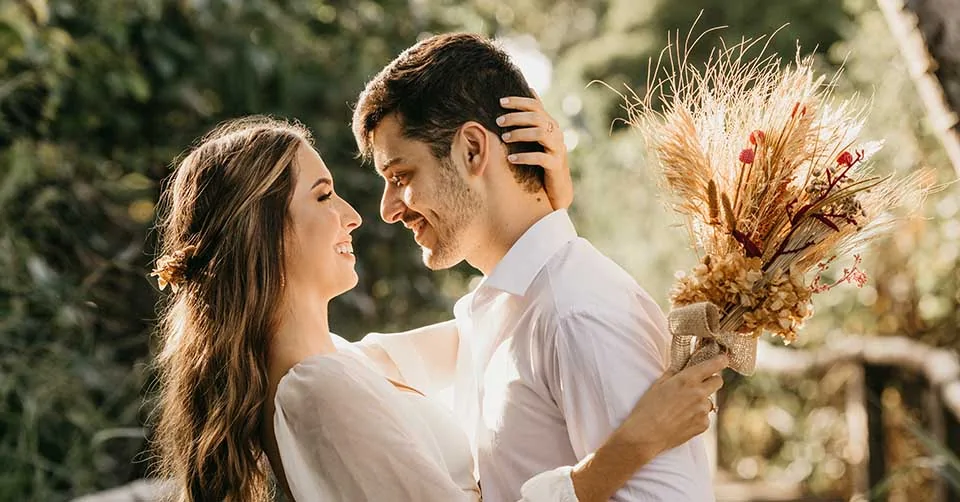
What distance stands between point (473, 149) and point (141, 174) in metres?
2.98

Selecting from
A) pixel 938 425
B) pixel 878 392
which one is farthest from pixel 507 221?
pixel 878 392

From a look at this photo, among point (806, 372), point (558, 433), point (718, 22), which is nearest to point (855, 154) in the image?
point (558, 433)

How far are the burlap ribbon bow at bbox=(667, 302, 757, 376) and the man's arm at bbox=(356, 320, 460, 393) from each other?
0.87 metres

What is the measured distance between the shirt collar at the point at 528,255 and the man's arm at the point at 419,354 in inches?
18.3

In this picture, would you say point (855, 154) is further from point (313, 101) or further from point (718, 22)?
point (718, 22)

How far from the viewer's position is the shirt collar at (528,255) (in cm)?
239

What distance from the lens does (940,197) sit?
231 inches

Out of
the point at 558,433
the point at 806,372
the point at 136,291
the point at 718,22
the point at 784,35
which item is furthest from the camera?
the point at 718,22

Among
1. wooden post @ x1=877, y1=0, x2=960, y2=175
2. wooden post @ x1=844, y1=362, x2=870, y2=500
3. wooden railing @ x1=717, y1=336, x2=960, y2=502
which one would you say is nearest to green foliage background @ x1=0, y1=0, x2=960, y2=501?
wooden railing @ x1=717, y1=336, x2=960, y2=502

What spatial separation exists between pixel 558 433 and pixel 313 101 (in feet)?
11.7

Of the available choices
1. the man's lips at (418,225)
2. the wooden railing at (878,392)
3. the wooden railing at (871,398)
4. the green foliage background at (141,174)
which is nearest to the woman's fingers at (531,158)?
the man's lips at (418,225)

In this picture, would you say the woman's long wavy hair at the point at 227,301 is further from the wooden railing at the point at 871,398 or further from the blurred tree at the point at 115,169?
the blurred tree at the point at 115,169

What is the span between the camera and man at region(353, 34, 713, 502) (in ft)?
7.07

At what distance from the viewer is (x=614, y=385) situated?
83.8 inches
